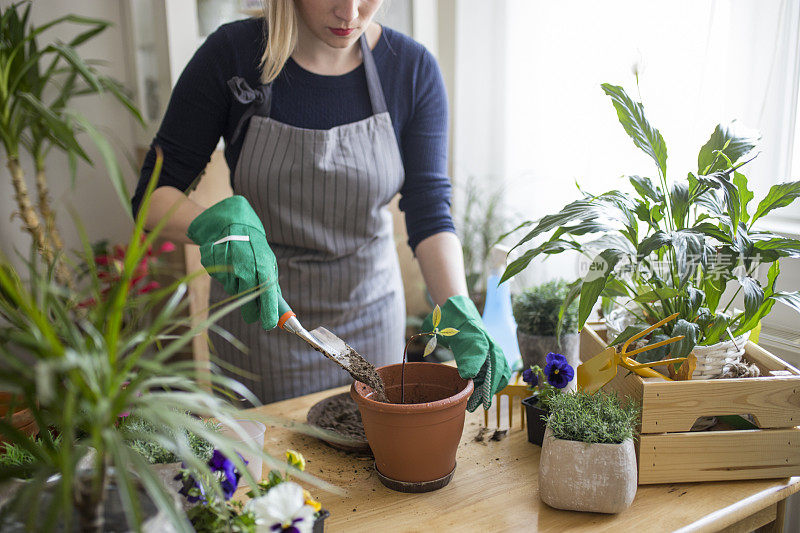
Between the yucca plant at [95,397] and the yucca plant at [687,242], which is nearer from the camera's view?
the yucca plant at [95,397]

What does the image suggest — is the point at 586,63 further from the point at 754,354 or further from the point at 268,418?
the point at 268,418

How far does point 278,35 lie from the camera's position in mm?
1282

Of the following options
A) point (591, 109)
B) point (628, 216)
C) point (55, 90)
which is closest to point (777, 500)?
point (628, 216)

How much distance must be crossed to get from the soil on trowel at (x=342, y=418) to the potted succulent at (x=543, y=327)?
0.37 m

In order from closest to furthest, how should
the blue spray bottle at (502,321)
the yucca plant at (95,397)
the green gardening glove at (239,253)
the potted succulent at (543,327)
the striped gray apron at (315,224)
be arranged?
the yucca plant at (95,397) < the green gardening glove at (239,253) < the potted succulent at (543,327) < the striped gray apron at (315,224) < the blue spray bottle at (502,321)

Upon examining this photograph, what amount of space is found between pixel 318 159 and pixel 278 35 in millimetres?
270

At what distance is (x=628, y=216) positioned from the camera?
0.97m

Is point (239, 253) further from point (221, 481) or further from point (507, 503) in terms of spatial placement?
point (507, 503)

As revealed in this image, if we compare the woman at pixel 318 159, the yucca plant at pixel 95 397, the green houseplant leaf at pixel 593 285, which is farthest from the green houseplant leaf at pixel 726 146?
the yucca plant at pixel 95 397

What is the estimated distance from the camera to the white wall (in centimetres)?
284

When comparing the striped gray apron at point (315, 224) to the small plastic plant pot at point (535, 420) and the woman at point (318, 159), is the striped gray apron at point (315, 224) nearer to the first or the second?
the woman at point (318, 159)

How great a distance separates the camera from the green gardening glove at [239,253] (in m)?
1.00

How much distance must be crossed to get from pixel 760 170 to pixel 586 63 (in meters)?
0.71

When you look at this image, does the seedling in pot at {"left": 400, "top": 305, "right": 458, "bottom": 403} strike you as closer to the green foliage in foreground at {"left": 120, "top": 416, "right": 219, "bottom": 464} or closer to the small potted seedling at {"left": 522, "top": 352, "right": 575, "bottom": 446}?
the small potted seedling at {"left": 522, "top": 352, "right": 575, "bottom": 446}
